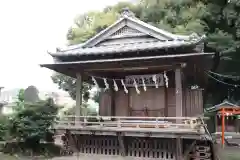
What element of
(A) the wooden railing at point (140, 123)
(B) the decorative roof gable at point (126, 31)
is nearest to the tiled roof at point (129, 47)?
(B) the decorative roof gable at point (126, 31)

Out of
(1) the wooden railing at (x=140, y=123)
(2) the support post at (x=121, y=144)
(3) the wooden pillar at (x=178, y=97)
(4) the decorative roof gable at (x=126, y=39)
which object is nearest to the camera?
(1) the wooden railing at (x=140, y=123)

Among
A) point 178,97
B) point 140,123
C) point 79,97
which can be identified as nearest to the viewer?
point 178,97

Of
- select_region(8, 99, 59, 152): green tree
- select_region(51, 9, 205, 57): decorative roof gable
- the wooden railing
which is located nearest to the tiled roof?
select_region(51, 9, 205, 57): decorative roof gable

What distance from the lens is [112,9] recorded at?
1415 inches

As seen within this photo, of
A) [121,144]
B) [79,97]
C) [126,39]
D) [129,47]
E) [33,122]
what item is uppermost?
[126,39]

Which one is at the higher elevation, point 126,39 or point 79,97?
point 126,39

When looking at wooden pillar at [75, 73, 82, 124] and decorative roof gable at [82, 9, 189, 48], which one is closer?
wooden pillar at [75, 73, 82, 124]

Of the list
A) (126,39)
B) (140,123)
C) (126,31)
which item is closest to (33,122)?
(140,123)

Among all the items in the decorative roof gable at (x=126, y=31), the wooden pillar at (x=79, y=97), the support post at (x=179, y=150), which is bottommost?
the support post at (x=179, y=150)

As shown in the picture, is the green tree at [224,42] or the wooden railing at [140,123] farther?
the green tree at [224,42]

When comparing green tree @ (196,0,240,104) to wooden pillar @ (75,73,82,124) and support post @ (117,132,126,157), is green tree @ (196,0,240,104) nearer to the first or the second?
wooden pillar @ (75,73,82,124)

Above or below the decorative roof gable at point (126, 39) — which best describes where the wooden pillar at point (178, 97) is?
below

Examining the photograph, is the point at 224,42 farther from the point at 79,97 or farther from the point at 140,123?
the point at 79,97

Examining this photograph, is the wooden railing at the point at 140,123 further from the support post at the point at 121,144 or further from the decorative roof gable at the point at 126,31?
the decorative roof gable at the point at 126,31
